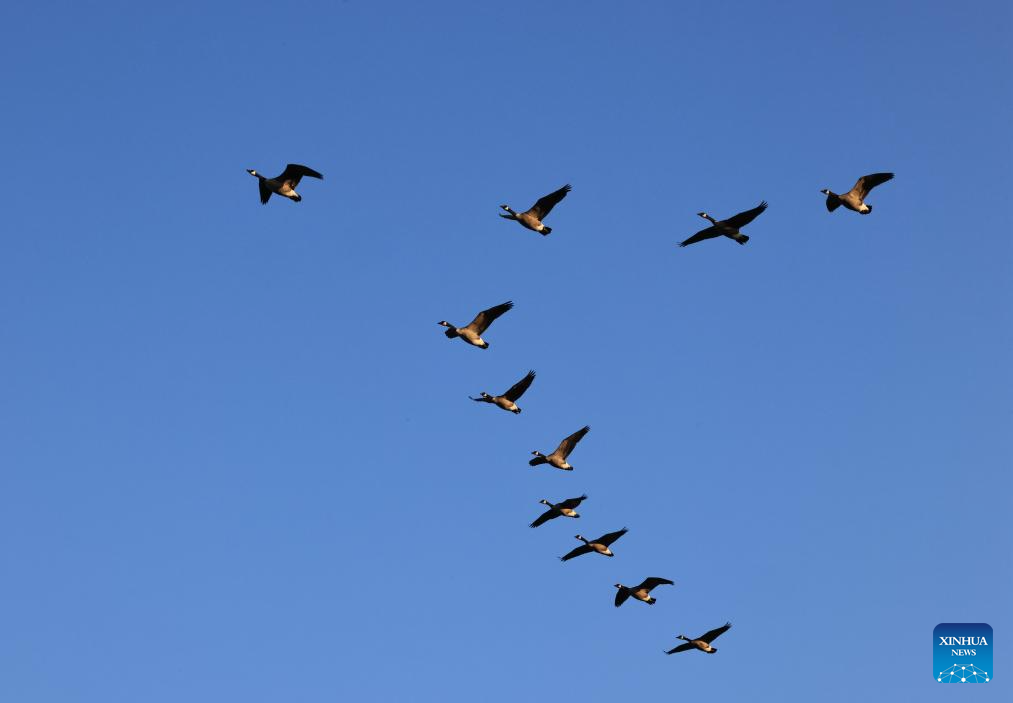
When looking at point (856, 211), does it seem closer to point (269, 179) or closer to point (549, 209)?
point (549, 209)

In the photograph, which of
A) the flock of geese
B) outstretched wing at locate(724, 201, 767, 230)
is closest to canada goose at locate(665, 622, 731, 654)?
the flock of geese

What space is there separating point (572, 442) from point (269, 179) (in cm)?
1418

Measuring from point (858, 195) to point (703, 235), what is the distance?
5.39 meters

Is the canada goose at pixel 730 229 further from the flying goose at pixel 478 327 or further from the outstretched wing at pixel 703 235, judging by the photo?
the flying goose at pixel 478 327

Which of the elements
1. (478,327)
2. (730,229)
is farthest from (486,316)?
(730,229)

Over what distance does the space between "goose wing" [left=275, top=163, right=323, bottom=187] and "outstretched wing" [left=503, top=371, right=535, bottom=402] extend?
10158 millimetres

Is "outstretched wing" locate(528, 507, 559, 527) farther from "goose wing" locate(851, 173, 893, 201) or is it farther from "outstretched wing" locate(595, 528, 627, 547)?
"goose wing" locate(851, 173, 893, 201)

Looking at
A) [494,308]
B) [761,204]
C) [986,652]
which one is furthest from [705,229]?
[986,652]

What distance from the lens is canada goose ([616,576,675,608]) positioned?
57.0 meters

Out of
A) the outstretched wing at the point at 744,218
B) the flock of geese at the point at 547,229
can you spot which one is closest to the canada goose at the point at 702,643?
the flock of geese at the point at 547,229

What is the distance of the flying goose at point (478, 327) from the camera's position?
52750 mm

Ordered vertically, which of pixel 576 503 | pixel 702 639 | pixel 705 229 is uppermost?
pixel 705 229

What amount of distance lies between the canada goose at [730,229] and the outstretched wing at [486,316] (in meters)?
6.27

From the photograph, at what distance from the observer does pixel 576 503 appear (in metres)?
58.1
